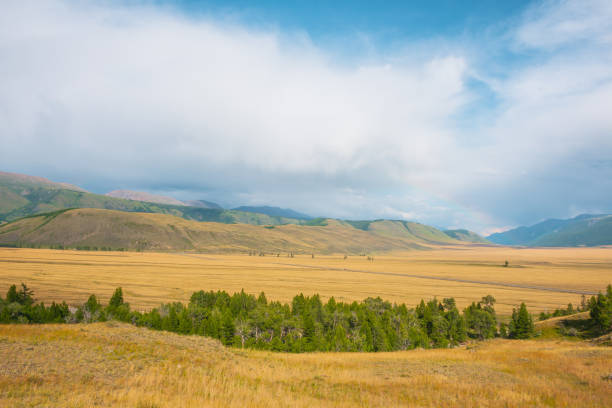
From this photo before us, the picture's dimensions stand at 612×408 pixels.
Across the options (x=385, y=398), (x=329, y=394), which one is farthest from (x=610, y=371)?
(x=329, y=394)

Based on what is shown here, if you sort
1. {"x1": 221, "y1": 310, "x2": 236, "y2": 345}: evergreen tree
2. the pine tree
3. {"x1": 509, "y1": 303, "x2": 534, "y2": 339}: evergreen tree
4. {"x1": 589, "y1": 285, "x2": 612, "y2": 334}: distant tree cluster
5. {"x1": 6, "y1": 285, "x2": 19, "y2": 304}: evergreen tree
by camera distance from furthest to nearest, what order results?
the pine tree → {"x1": 6, "y1": 285, "x2": 19, "y2": 304}: evergreen tree → {"x1": 221, "y1": 310, "x2": 236, "y2": 345}: evergreen tree → {"x1": 509, "y1": 303, "x2": 534, "y2": 339}: evergreen tree → {"x1": 589, "y1": 285, "x2": 612, "y2": 334}: distant tree cluster

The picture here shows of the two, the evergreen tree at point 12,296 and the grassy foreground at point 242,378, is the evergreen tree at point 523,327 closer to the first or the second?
the grassy foreground at point 242,378

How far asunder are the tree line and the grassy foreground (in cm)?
2849

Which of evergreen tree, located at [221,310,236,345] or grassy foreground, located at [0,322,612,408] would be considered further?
evergreen tree, located at [221,310,236,345]

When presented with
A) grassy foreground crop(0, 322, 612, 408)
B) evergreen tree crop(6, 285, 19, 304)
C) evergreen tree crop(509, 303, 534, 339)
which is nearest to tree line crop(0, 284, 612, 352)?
evergreen tree crop(509, 303, 534, 339)

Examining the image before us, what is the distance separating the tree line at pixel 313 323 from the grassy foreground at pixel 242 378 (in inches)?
1121

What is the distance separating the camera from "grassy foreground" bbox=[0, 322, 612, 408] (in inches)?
472

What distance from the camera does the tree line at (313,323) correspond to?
48.9m

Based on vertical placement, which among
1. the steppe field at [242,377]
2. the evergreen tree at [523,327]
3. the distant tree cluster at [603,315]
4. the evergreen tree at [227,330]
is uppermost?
the steppe field at [242,377]

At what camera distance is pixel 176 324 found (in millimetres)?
53688

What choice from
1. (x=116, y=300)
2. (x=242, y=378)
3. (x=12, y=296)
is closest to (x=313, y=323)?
(x=242, y=378)

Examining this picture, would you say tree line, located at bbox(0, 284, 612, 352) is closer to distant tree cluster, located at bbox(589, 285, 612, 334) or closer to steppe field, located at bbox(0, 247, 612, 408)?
distant tree cluster, located at bbox(589, 285, 612, 334)

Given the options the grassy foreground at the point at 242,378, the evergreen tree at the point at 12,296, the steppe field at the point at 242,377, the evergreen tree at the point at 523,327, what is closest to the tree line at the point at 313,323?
the evergreen tree at the point at 523,327

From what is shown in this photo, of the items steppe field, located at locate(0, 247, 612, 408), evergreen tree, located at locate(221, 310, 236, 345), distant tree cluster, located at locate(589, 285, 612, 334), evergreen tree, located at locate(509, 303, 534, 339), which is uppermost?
steppe field, located at locate(0, 247, 612, 408)
